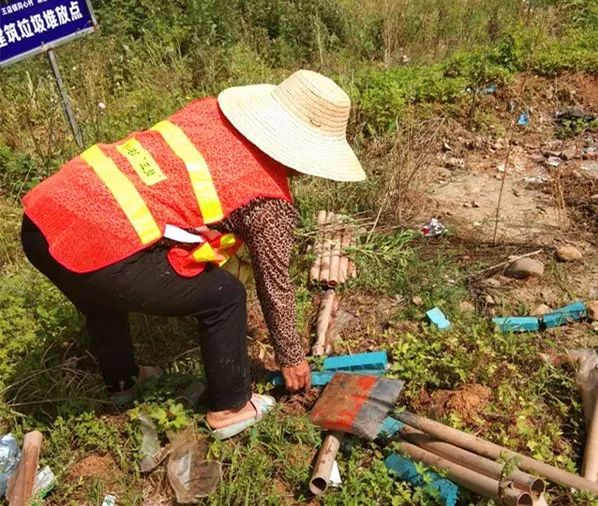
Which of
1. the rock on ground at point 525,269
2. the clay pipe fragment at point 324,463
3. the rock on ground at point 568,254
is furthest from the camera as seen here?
the rock on ground at point 568,254

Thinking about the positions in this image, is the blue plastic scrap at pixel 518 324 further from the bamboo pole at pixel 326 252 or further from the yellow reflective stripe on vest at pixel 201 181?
the yellow reflective stripe on vest at pixel 201 181

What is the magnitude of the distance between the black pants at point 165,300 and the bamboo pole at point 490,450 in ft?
2.50

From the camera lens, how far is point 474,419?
2.80 m

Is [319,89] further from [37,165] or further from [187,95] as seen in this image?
[187,95]

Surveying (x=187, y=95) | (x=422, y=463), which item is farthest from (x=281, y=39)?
(x=422, y=463)

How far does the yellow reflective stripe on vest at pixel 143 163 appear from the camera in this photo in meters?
2.21

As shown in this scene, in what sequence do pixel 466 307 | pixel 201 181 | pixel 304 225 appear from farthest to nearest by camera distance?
pixel 304 225, pixel 466 307, pixel 201 181

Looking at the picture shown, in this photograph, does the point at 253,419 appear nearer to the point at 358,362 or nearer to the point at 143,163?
the point at 358,362

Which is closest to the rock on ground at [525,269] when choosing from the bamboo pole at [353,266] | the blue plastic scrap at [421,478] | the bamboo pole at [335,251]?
the bamboo pole at [353,266]

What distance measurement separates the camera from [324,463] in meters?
2.60

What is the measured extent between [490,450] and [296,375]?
33.2 inches

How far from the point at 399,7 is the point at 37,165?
16.1 feet

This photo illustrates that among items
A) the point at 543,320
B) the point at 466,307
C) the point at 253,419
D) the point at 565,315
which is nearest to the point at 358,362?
the point at 253,419

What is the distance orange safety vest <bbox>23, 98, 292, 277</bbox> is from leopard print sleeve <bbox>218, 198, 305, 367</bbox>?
5cm
